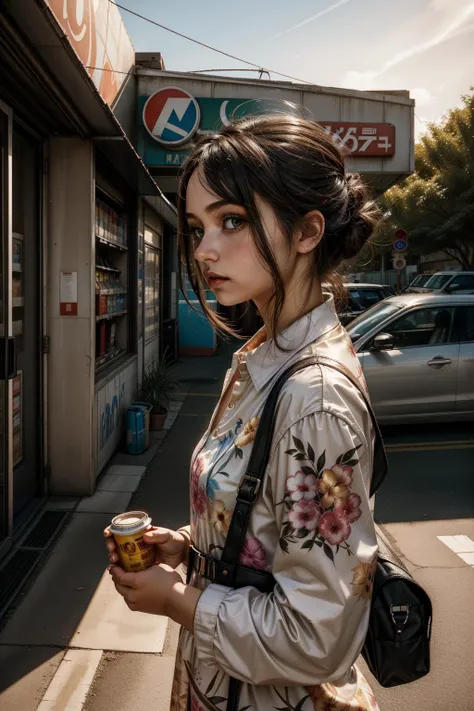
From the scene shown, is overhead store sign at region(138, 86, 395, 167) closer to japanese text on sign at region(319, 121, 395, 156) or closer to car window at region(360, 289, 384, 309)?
japanese text on sign at region(319, 121, 395, 156)

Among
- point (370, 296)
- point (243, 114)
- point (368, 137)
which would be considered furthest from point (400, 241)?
point (243, 114)

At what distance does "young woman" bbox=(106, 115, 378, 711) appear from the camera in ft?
3.44

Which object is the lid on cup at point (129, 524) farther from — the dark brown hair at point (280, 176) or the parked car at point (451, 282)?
the parked car at point (451, 282)

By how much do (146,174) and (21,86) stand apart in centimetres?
252

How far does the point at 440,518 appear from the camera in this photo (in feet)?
16.7

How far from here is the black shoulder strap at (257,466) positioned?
3.71ft

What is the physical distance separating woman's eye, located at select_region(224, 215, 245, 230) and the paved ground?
2.48 metres

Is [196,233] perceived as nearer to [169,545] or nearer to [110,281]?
[169,545]

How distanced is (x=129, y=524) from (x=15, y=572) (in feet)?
9.79

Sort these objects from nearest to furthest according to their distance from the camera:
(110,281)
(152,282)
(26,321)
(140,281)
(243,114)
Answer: (26,321) < (110,281) < (140,281) < (243,114) < (152,282)

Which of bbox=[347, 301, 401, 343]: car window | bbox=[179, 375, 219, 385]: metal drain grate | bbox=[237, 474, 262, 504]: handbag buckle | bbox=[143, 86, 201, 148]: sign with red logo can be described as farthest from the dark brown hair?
bbox=[179, 375, 219, 385]: metal drain grate

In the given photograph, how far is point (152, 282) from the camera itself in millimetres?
10656

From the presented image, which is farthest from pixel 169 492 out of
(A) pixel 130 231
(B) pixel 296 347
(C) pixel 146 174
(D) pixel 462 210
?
(D) pixel 462 210

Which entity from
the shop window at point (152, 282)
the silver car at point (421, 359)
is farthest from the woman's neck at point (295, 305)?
the shop window at point (152, 282)
